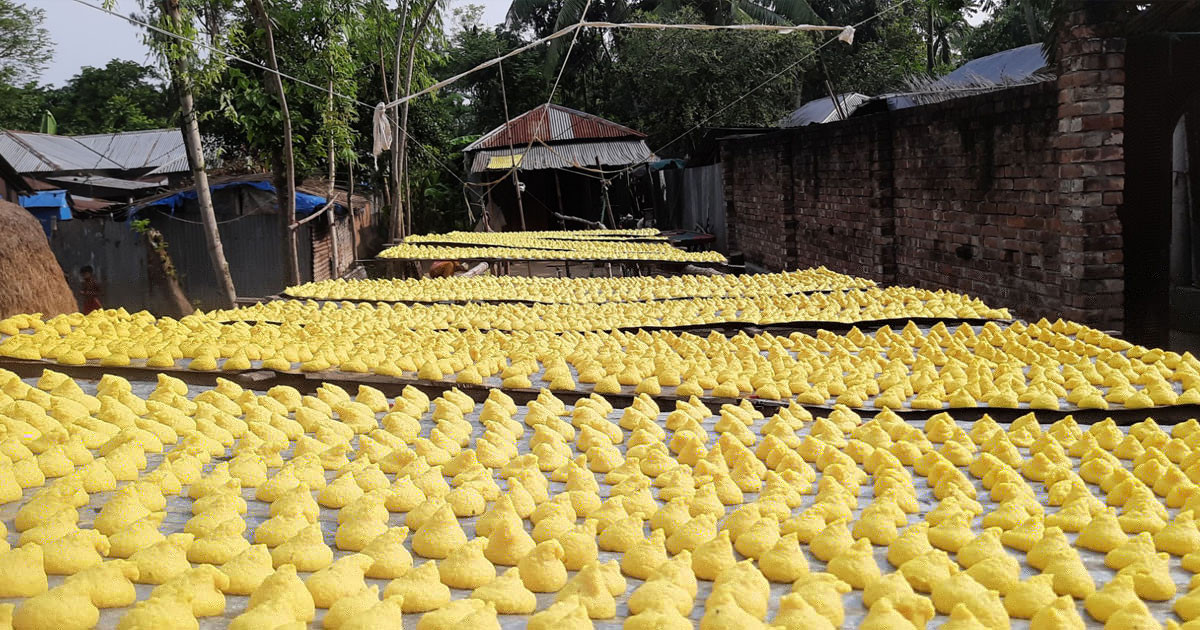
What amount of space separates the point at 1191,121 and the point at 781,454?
29.5 feet

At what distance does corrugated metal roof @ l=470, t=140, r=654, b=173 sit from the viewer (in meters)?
24.6

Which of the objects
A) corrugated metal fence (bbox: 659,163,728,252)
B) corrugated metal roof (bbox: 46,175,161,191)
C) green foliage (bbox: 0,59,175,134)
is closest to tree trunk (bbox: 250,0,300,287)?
corrugated metal fence (bbox: 659,163,728,252)

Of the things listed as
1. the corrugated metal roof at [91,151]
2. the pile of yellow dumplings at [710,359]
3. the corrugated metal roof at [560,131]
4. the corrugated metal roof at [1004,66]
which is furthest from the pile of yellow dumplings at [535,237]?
the pile of yellow dumplings at [710,359]

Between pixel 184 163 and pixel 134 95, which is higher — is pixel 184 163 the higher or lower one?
the lower one

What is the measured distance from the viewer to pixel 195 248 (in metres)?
18.8

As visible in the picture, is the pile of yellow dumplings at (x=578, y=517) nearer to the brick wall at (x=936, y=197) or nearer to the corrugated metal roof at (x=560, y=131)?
the brick wall at (x=936, y=197)

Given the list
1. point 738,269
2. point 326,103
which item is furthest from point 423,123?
point 738,269

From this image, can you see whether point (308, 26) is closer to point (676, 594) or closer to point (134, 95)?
point (676, 594)

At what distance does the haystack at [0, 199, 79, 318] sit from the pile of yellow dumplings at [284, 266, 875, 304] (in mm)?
1977

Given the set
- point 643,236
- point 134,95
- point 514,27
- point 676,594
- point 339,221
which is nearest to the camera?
point 676,594

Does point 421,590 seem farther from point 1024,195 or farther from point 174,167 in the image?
point 174,167

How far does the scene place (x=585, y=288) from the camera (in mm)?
8953

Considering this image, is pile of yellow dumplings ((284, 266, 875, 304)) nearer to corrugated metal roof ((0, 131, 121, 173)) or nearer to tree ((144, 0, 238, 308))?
tree ((144, 0, 238, 308))

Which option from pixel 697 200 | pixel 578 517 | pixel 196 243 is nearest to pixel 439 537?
pixel 578 517
